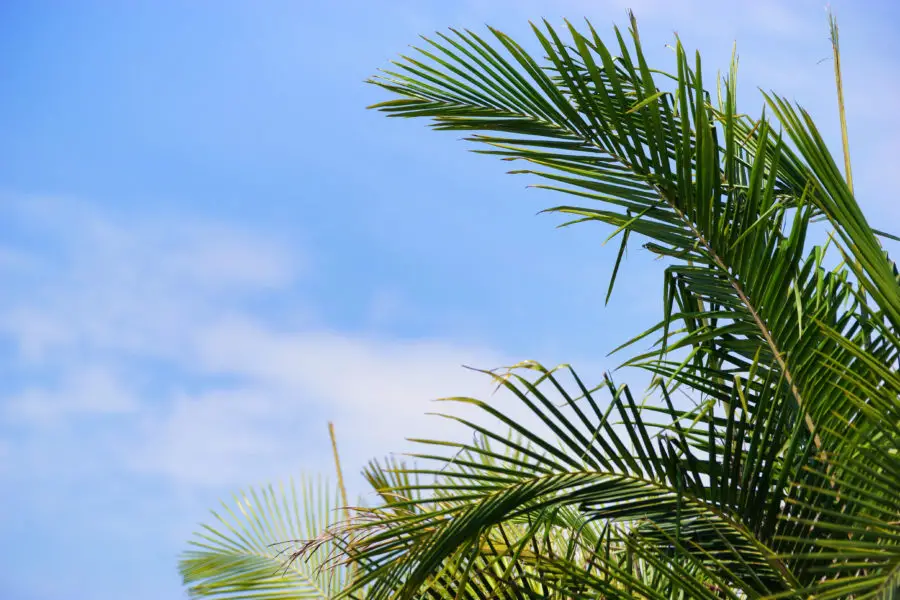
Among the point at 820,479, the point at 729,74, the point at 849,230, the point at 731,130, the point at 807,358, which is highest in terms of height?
the point at 729,74

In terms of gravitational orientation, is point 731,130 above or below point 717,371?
above

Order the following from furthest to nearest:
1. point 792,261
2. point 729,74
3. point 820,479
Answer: point 729,74 → point 792,261 → point 820,479

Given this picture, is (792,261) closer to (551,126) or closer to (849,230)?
(849,230)

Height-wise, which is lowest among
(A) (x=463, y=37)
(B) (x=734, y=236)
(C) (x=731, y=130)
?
(B) (x=734, y=236)

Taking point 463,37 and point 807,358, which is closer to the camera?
point 807,358

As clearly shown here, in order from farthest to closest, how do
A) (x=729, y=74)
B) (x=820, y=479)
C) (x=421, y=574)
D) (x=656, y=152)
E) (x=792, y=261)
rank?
(x=729, y=74), (x=656, y=152), (x=792, y=261), (x=820, y=479), (x=421, y=574)

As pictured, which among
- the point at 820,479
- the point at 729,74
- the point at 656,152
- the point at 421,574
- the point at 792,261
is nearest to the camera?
the point at 421,574

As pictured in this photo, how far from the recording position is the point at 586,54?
1949 mm

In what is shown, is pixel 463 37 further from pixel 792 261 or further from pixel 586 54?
pixel 792 261

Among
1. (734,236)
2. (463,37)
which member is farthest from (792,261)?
(463,37)

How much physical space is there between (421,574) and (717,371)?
0.91 meters

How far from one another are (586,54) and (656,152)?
0.28 m

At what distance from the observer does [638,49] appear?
2023mm

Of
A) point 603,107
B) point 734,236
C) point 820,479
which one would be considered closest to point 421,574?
point 820,479
